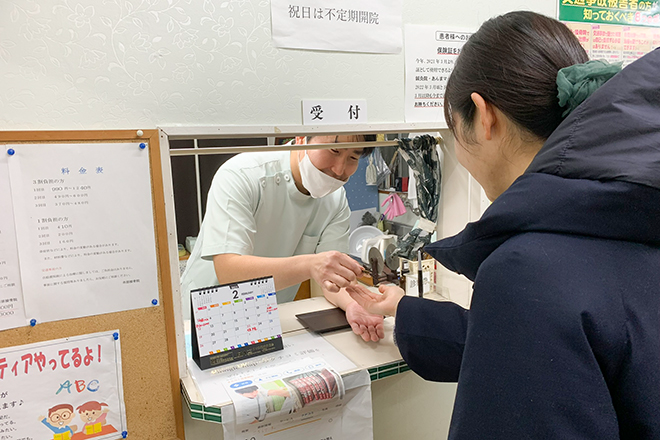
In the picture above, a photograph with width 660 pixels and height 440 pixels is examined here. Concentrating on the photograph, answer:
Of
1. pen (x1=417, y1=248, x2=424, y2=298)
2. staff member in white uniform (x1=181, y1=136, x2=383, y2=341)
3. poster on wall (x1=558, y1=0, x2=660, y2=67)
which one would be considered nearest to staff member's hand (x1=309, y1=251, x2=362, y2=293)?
staff member in white uniform (x1=181, y1=136, x2=383, y2=341)

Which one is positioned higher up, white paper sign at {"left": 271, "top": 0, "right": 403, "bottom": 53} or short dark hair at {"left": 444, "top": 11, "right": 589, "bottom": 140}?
white paper sign at {"left": 271, "top": 0, "right": 403, "bottom": 53}

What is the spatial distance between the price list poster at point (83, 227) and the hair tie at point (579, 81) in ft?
2.81

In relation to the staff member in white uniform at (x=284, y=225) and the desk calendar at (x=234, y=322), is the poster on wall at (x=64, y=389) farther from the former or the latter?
the staff member in white uniform at (x=284, y=225)

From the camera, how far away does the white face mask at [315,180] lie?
1.70 metres

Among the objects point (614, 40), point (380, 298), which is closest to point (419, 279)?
point (380, 298)

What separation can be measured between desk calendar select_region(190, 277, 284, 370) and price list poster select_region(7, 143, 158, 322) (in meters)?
0.15

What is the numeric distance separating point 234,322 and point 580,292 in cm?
89

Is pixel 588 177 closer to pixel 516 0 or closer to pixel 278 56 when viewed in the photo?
pixel 278 56

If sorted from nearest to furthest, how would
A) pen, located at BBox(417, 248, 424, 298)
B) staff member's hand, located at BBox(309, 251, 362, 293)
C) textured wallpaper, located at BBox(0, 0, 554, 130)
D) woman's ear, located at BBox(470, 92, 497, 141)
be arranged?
woman's ear, located at BBox(470, 92, 497, 141), textured wallpaper, located at BBox(0, 0, 554, 130), staff member's hand, located at BBox(309, 251, 362, 293), pen, located at BBox(417, 248, 424, 298)

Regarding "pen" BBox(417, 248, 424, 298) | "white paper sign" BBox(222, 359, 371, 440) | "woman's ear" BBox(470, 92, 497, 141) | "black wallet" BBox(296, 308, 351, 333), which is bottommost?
"white paper sign" BBox(222, 359, 371, 440)

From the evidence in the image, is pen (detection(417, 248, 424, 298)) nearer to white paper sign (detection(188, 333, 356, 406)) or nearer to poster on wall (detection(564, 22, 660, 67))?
white paper sign (detection(188, 333, 356, 406))

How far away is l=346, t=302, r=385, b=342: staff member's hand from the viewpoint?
1352 mm

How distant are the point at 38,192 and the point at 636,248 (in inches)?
43.2

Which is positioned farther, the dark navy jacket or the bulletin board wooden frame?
the bulletin board wooden frame
